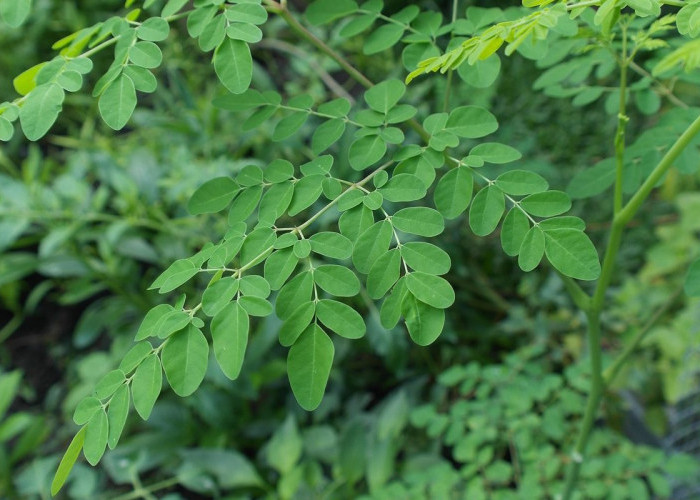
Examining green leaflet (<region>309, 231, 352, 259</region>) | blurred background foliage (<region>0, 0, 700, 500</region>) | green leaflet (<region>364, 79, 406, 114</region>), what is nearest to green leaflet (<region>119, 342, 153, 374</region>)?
green leaflet (<region>309, 231, 352, 259</region>)

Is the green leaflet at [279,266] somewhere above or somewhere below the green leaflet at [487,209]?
below

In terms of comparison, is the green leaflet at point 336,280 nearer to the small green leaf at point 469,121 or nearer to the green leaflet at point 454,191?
the green leaflet at point 454,191

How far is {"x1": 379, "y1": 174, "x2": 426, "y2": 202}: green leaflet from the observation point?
0.82 meters

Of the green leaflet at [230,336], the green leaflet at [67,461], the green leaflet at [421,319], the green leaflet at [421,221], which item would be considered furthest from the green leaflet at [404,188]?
the green leaflet at [67,461]

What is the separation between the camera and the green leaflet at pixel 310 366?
0.74 m

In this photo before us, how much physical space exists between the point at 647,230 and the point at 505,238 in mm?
1811

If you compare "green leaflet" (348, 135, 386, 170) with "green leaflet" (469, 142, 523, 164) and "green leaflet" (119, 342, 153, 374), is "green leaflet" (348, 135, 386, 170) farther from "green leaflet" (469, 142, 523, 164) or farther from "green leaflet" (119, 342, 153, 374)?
"green leaflet" (119, 342, 153, 374)

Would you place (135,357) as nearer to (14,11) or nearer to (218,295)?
(218,295)

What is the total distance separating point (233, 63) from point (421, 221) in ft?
1.04

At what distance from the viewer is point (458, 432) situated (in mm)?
1617

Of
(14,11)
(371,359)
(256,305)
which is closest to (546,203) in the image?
(256,305)

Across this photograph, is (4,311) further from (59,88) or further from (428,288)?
(428,288)

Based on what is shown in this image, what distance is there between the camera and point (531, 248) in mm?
823

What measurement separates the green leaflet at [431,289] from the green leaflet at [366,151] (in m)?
0.20
